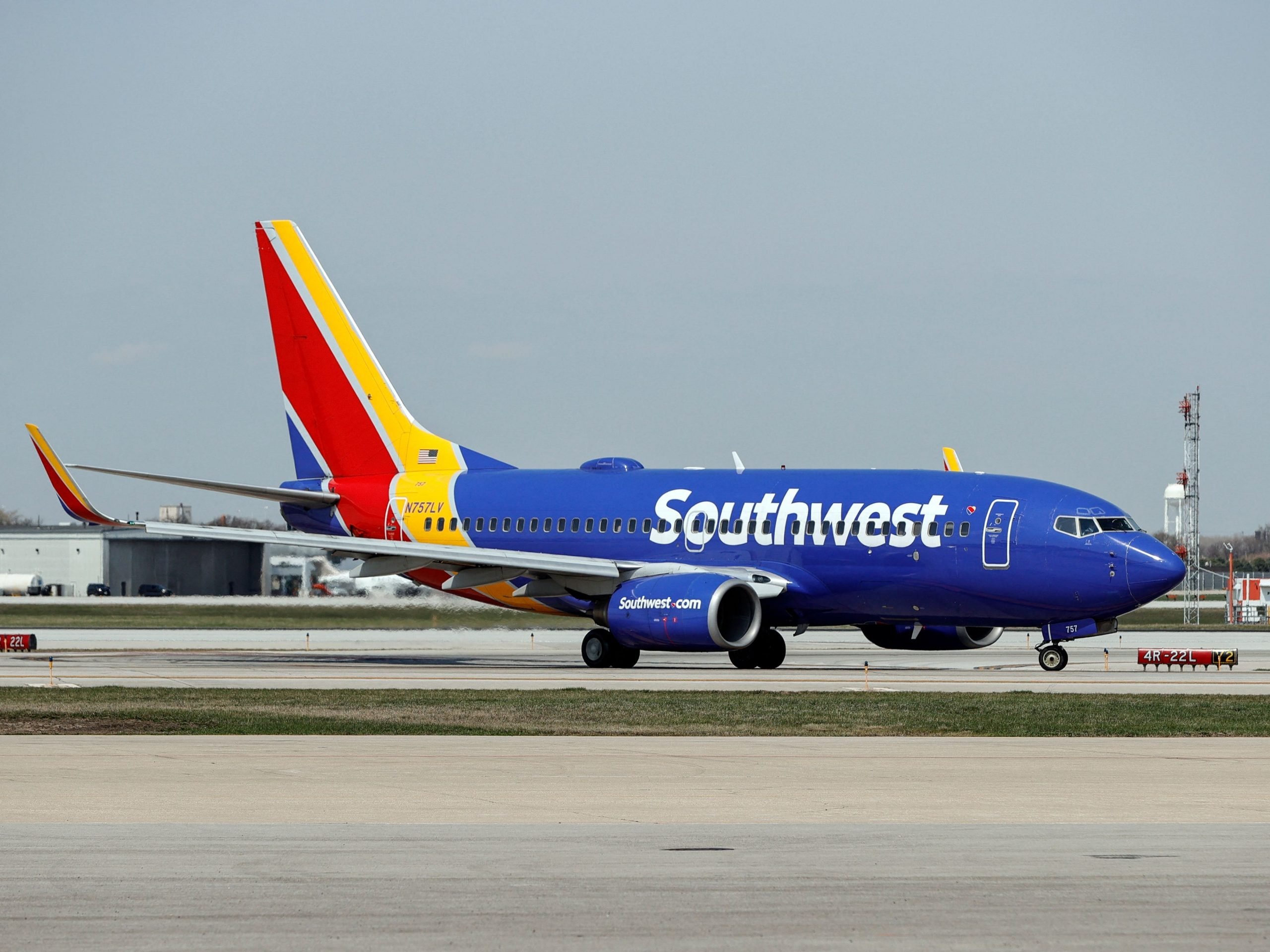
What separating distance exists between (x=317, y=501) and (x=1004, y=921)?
123 feet

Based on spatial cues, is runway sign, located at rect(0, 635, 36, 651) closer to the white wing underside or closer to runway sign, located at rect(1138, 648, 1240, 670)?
the white wing underside

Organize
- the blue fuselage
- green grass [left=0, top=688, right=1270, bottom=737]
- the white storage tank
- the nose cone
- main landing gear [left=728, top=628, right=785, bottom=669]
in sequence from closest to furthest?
1. green grass [left=0, top=688, right=1270, bottom=737]
2. the nose cone
3. the blue fuselage
4. main landing gear [left=728, top=628, right=785, bottom=669]
5. the white storage tank

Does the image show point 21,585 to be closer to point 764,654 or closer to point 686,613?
point 764,654

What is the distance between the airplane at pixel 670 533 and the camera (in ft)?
119

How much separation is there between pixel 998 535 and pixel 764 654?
265 inches

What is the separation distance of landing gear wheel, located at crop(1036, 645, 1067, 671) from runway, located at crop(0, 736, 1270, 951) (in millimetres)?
16169

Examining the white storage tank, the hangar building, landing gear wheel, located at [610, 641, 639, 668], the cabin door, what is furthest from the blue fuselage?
the white storage tank

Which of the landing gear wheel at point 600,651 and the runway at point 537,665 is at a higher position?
the landing gear wheel at point 600,651

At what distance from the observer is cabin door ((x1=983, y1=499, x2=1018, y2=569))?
3619 cm

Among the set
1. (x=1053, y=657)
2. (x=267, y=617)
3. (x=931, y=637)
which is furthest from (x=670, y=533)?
(x=267, y=617)

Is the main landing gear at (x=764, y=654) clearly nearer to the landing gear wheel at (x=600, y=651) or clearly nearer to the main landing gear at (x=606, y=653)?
the main landing gear at (x=606, y=653)

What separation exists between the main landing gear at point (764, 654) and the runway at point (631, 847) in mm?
18955

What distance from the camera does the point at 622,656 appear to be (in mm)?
39906

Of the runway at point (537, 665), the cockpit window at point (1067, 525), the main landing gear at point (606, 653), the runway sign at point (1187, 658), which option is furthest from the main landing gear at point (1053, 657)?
the main landing gear at point (606, 653)
